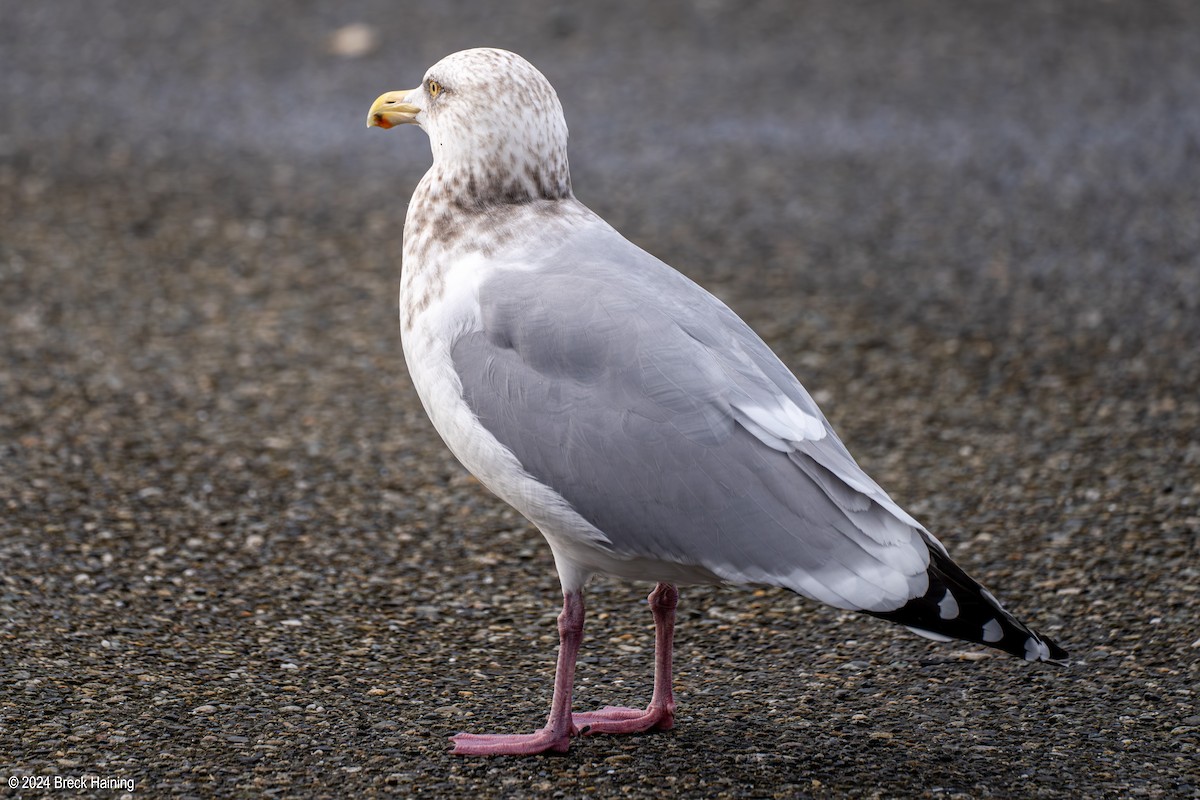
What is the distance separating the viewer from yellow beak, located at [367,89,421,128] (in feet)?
12.6

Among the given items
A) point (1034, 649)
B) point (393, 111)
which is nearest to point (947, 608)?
point (1034, 649)

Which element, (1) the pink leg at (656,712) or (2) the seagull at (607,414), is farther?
(1) the pink leg at (656,712)

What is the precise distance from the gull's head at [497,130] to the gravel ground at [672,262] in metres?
1.47

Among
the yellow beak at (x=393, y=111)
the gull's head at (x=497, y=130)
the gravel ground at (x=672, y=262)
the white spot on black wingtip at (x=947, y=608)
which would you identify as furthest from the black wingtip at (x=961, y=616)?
the yellow beak at (x=393, y=111)

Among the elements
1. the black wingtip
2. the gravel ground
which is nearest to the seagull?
the black wingtip

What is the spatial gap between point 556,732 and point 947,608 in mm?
1077

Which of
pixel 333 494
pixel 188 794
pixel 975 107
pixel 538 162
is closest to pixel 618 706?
pixel 188 794

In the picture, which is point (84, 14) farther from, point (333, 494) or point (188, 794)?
point (188, 794)

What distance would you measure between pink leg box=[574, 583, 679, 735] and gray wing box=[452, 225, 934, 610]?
0.53 meters

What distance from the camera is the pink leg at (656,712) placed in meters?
3.67

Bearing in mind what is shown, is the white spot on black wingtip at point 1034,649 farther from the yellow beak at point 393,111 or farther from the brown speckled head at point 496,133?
the yellow beak at point 393,111

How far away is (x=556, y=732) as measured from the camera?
353cm

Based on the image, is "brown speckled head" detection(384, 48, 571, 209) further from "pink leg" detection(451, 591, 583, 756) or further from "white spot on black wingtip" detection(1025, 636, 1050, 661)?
"white spot on black wingtip" detection(1025, 636, 1050, 661)

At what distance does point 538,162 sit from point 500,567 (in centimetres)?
174
